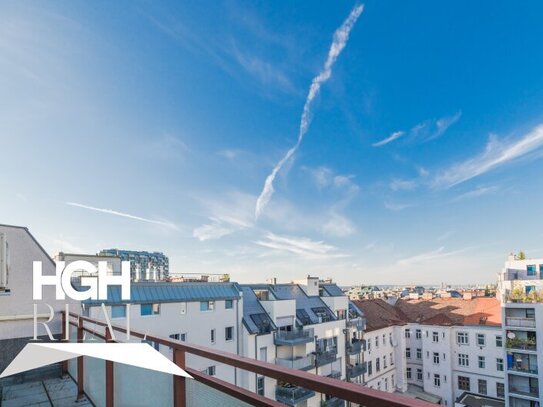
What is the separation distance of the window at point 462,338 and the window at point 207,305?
20.2m

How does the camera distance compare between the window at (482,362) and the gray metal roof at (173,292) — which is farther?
the window at (482,362)

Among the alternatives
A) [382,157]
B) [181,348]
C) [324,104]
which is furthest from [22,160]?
[382,157]

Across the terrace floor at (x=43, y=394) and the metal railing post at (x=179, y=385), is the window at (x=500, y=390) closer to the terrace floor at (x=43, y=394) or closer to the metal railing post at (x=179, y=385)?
the terrace floor at (x=43, y=394)

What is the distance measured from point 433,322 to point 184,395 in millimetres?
29293

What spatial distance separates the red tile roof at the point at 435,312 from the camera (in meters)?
24.7

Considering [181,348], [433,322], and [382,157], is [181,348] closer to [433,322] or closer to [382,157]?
[382,157]

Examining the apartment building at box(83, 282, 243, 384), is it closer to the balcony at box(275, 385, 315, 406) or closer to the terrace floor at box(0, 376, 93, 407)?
the balcony at box(275, 385, 315, 406)

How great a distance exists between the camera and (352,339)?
22.2m

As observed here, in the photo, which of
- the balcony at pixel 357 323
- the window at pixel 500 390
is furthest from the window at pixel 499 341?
the balcony at pixel 357 323

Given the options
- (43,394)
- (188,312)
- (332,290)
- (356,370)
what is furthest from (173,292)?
(356,370)

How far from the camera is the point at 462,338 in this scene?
24828mm

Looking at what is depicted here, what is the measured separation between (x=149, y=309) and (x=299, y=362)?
328 inches

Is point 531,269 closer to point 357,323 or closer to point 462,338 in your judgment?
point 462,338

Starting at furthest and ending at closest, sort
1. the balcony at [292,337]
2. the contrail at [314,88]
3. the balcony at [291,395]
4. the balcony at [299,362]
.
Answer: the balcony at [292,337] < the balcony at [299,362] < the balcony at [291,395] < the contrail at [314,88]
